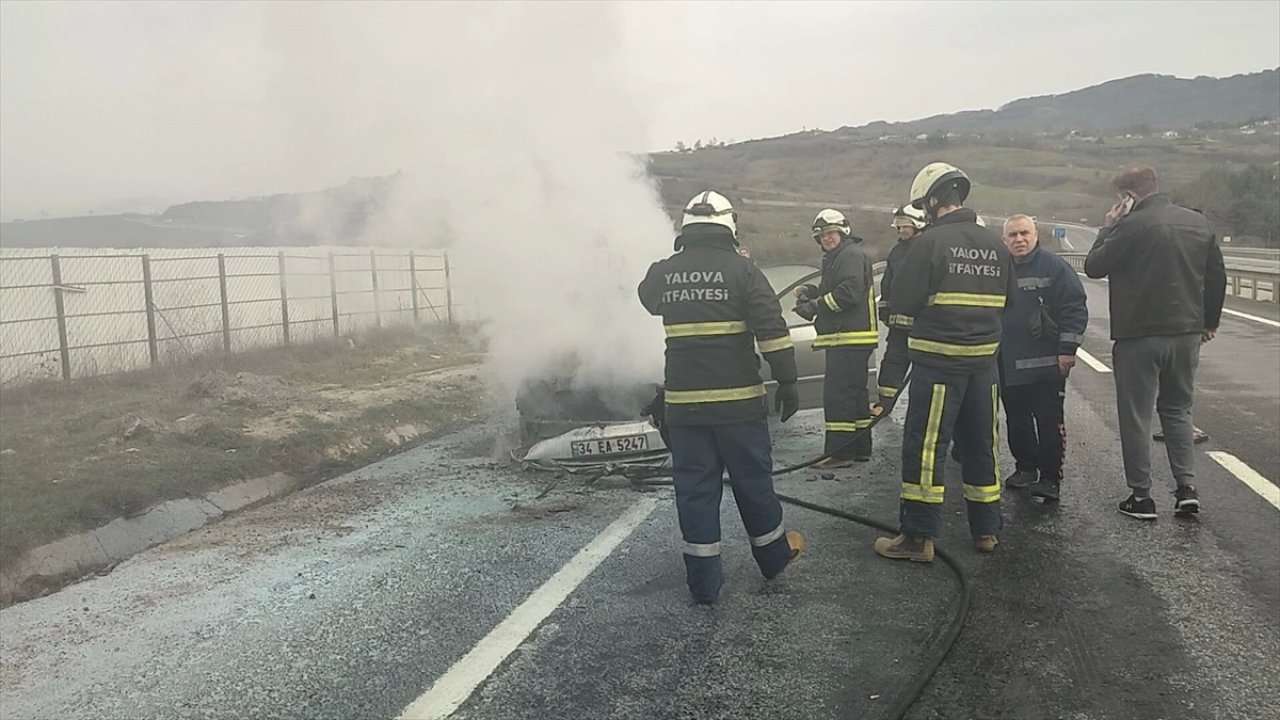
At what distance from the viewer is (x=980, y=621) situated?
12.7ft

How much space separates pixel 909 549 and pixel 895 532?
0.43m

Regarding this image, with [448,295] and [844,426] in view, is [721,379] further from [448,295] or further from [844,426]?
[448,295]

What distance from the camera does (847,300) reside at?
6801 mm

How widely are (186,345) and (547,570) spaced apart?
9.73 m

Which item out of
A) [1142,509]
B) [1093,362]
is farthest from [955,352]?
[1093,362]

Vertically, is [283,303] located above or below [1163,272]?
below

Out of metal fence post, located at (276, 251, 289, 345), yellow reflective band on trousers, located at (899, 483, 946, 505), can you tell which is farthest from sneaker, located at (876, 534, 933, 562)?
metal fence post, located at (276, 251, 289, 345)

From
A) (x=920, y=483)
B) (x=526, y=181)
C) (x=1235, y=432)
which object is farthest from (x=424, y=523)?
(x=1235, y=432)

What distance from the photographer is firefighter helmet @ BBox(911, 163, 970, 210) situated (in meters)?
4.91

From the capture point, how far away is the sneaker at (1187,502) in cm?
519

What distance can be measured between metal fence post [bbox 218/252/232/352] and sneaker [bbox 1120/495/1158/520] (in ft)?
38.4

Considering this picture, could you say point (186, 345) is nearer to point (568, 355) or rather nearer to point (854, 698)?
point (568, 355)

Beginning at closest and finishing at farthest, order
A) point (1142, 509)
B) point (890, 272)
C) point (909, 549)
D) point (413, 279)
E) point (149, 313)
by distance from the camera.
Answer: point (909, 549)
point (1142, 509)
point (890, 272)
point (149, 313)
point (413, 279)

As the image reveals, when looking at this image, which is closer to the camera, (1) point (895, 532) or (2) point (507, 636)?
(2) point (507, 636)
